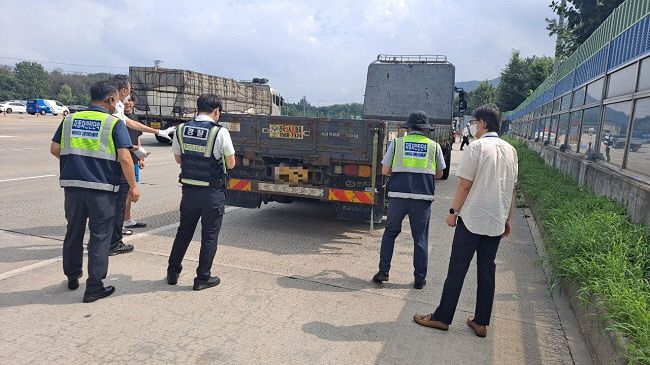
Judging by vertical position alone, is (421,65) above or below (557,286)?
above

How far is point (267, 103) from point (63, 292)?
2330 centimetres

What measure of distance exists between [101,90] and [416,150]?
3.00 metres

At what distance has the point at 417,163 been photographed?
14.6 ft

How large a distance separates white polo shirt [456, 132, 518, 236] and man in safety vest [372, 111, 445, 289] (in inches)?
41.5

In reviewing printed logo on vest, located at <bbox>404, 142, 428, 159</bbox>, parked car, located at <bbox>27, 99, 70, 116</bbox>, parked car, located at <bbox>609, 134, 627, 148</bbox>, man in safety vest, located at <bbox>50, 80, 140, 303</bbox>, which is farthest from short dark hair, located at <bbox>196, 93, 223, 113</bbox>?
parked car, located at <bbox>27, 99, 70, 116</bbox>

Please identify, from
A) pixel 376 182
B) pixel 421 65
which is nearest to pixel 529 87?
pixel 421 65

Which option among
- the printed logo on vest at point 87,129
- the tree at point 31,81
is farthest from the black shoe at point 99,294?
the tree at point 31,81

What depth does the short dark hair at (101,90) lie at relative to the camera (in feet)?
12.6

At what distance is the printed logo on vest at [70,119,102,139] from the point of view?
12.1 ft

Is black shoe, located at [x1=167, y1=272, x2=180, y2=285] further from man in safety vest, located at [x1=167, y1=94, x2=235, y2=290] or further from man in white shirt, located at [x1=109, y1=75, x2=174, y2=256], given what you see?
man in white shirt, located at [x1=109, y1=75, x2=174, y2=256]

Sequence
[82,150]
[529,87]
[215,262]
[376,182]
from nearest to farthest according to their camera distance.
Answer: [82,150] → [215,262] → [376,182] → [529,87]

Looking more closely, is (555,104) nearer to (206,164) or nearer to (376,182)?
(376,182)

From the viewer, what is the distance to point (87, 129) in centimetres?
368

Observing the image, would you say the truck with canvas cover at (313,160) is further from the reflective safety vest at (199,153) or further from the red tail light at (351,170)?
the reflective safety vest at (199,153)
